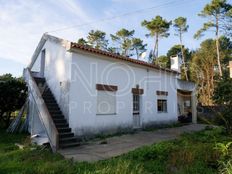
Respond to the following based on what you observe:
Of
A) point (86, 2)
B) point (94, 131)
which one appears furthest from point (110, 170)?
point (86, 2)

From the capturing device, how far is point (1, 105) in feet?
49.6

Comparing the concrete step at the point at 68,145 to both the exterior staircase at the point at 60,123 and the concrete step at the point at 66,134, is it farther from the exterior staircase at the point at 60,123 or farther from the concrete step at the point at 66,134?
the concrete step at the point at 66,134

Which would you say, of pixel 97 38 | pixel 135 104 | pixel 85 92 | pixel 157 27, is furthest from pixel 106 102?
pixel 97 38

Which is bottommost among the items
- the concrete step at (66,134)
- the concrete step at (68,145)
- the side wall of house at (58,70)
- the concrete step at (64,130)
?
the concrete step at (68,145)

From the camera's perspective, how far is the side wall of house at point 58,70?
38.8 feet

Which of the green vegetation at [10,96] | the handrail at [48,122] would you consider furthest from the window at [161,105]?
the green vegetation at [10,96]

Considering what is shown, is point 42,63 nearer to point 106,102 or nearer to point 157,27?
point 106,102

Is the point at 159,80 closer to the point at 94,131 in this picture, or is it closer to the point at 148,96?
the point at 148,96

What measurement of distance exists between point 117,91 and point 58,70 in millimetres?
3577

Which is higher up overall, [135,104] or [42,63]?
[42,63]

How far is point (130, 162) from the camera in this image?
7.09m

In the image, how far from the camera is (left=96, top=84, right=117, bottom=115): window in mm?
12828

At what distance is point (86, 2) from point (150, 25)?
26.0m

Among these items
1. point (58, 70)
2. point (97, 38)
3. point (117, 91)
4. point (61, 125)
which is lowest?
point (61, 125)
